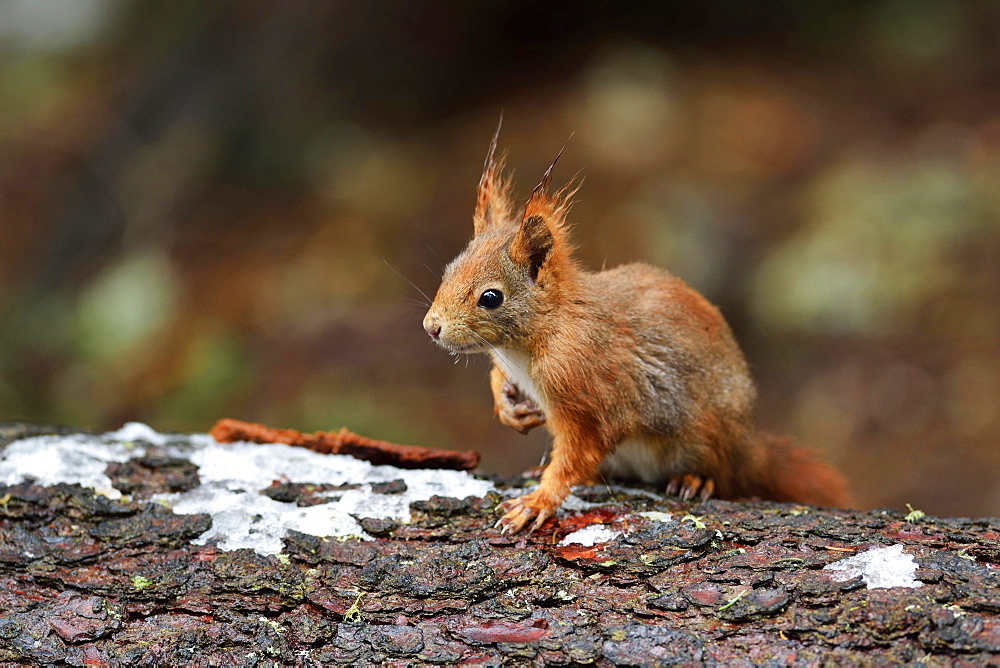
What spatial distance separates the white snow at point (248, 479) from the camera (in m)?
3.11

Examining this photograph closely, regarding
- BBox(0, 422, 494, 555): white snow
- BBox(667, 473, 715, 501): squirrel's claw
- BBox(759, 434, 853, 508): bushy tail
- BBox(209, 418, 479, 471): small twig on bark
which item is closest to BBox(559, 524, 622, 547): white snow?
BBox(0, 422, 494, 555): white snow

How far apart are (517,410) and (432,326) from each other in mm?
666

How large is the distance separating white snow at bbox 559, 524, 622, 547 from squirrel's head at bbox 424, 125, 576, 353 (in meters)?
0.83

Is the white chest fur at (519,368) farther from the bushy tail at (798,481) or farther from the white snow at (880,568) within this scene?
the white snow at (880,568)

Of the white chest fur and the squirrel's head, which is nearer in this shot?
the squirrel's head

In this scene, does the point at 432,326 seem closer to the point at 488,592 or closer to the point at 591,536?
the point at 591,536

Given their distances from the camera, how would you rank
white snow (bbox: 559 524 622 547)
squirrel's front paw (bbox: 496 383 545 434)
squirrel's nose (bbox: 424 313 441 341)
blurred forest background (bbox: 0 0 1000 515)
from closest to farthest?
white snow (bbox: 559 524 622 547)
squirrel's nose (bbox: 424 313 441 341)
squirrel's front paw (bbox: 496 383 545 434)
blurred forest background (bbox: 0 0 1000 515)

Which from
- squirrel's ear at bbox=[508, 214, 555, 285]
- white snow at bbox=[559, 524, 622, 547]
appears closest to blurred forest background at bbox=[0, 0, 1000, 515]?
squirrel's ear at bbox=[508, 214, 555, 285]

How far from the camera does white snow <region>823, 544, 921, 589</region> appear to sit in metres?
2.55

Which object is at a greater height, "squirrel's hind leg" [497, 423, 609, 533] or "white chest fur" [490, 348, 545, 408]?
"white chest fur" [490, 348, 545, 408]

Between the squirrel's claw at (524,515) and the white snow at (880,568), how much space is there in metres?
0.96

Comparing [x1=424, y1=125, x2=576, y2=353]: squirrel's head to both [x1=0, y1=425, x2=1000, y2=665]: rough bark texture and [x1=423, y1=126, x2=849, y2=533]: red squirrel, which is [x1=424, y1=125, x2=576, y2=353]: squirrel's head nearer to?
[x1=423, y1=126, x2=849, y2=533]: red squirrel

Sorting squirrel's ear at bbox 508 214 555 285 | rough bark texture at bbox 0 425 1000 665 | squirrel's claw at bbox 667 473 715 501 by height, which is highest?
squirrel's ear at bbox 508 214 555 285

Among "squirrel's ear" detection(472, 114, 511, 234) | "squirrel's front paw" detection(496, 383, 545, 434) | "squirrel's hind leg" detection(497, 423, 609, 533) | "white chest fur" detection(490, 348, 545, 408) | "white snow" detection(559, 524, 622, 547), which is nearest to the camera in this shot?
"white snow" detection(559, 524, 622, 547)
